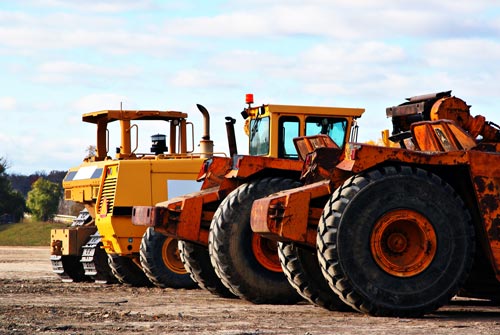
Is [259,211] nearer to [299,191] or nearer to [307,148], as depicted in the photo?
[299,191]

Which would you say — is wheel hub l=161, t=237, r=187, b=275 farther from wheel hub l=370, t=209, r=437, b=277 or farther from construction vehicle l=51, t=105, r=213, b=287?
wheel hub l=370, t=209, r=437, b=277

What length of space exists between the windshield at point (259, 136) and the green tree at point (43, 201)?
4881cm

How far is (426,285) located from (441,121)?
219 cm

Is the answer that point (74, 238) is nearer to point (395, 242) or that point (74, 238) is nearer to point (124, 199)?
point (124, 199)

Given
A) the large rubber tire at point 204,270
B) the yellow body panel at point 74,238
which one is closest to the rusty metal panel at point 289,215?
the large rubber tire at point 204,270

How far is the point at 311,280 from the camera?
13.5 meters

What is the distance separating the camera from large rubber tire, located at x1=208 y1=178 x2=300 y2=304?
15.2 metres

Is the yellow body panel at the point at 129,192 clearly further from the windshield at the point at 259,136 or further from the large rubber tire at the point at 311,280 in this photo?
the large rubber tire at the point at 311,280

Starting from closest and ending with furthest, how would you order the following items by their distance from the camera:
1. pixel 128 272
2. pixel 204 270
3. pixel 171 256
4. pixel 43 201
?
pixel 204 270 → pixel 171 256 → pixel 128 272 → pixel 43 201

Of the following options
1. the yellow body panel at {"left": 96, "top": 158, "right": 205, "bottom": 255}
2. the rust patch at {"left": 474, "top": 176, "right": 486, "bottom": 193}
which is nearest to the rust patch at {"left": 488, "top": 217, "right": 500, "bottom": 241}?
the rust patch at {"left": 474, "top": 176, "right": 486, "bottom": 193}

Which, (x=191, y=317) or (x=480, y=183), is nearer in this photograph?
(x=480, y=183)

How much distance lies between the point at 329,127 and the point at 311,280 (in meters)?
5.10

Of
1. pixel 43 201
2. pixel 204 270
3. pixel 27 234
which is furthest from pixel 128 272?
pixel 43 201

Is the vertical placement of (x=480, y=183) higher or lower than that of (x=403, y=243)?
higher
